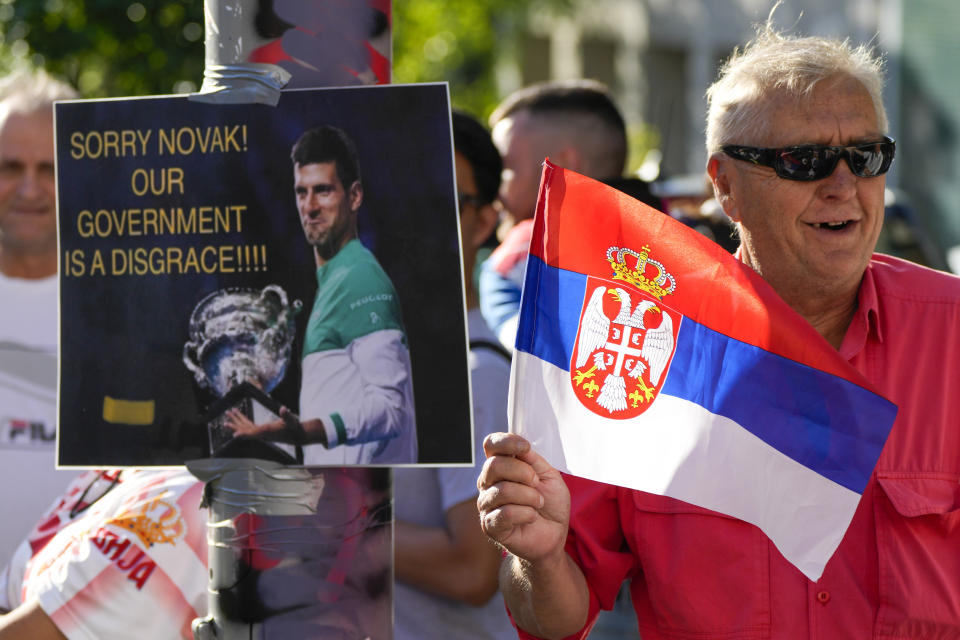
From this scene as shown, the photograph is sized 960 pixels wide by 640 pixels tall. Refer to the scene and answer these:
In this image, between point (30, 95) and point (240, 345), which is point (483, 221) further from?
point (240, 345)

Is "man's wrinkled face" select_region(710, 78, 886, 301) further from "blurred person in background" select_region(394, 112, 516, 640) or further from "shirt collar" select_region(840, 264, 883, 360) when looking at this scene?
"blurred person in background" select_region(394, 112, 516, 640)

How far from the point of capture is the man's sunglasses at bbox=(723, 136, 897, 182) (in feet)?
7.53

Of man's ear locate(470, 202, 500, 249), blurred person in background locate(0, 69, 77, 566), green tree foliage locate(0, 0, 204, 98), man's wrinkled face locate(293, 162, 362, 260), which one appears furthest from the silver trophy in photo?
green tree foliage locate(0, 0, 204, 98)

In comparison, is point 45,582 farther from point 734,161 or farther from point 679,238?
point 734,161

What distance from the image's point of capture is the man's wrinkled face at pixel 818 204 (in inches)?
90.9

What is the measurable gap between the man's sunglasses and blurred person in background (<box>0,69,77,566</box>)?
1.86m

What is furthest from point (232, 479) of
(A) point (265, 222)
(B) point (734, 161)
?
(B) point (734, 161)

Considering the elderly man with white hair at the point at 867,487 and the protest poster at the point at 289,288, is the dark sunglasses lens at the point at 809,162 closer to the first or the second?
the elderly man with white hair at the point at 867,487

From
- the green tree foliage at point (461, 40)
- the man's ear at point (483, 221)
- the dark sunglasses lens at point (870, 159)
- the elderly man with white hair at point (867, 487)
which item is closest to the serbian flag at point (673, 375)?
the elderly man with white hair at point (867, 487)

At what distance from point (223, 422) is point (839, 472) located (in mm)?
1010

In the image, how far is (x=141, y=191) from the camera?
6.74ft

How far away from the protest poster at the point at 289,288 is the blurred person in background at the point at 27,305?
109cm

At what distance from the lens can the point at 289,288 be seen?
1989mm

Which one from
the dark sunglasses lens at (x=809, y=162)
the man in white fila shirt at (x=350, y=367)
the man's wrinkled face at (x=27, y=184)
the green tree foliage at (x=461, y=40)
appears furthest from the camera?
the green tree foliage at (x=461, y=40)
